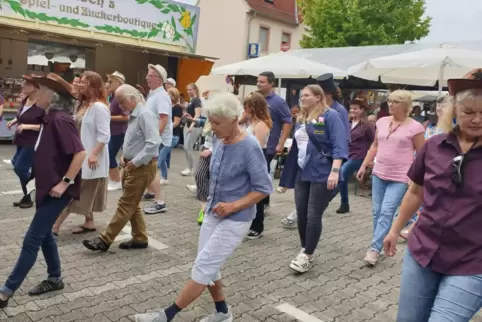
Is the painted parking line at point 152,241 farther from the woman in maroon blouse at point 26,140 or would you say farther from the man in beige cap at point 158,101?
the woman in maroon blouse at point 26,140

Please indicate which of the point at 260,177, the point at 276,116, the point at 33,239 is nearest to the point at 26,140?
the point at 33,239

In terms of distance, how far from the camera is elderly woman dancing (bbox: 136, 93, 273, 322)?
295 cm

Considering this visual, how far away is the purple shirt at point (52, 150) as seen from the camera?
3334mm

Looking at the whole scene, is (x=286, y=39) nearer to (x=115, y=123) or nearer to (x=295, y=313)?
(x=115, y=123)

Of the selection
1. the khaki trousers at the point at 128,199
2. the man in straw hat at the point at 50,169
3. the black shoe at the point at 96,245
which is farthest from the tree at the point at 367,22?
the man in straw hat at the point at 50,169

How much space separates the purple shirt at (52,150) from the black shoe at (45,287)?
0.72 metres

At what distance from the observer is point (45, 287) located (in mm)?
3650

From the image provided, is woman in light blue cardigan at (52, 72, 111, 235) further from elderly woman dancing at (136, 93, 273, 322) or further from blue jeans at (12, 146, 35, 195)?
elderly woman dancing at (136, 93, 273, 322)

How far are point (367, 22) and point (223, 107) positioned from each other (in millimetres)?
23652

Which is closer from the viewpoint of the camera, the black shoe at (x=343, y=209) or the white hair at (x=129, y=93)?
the white hair at (x=129, y=93)

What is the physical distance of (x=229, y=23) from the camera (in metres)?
25.4

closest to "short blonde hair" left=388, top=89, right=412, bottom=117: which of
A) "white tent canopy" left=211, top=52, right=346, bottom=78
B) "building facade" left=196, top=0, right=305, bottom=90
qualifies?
"white tent canopy" left=211, top=52, right=346, bottom=78

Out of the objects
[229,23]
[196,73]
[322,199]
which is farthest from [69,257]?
[229,23]

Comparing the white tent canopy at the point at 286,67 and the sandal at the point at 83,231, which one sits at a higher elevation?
the white tent canopy at the point at 286,67
